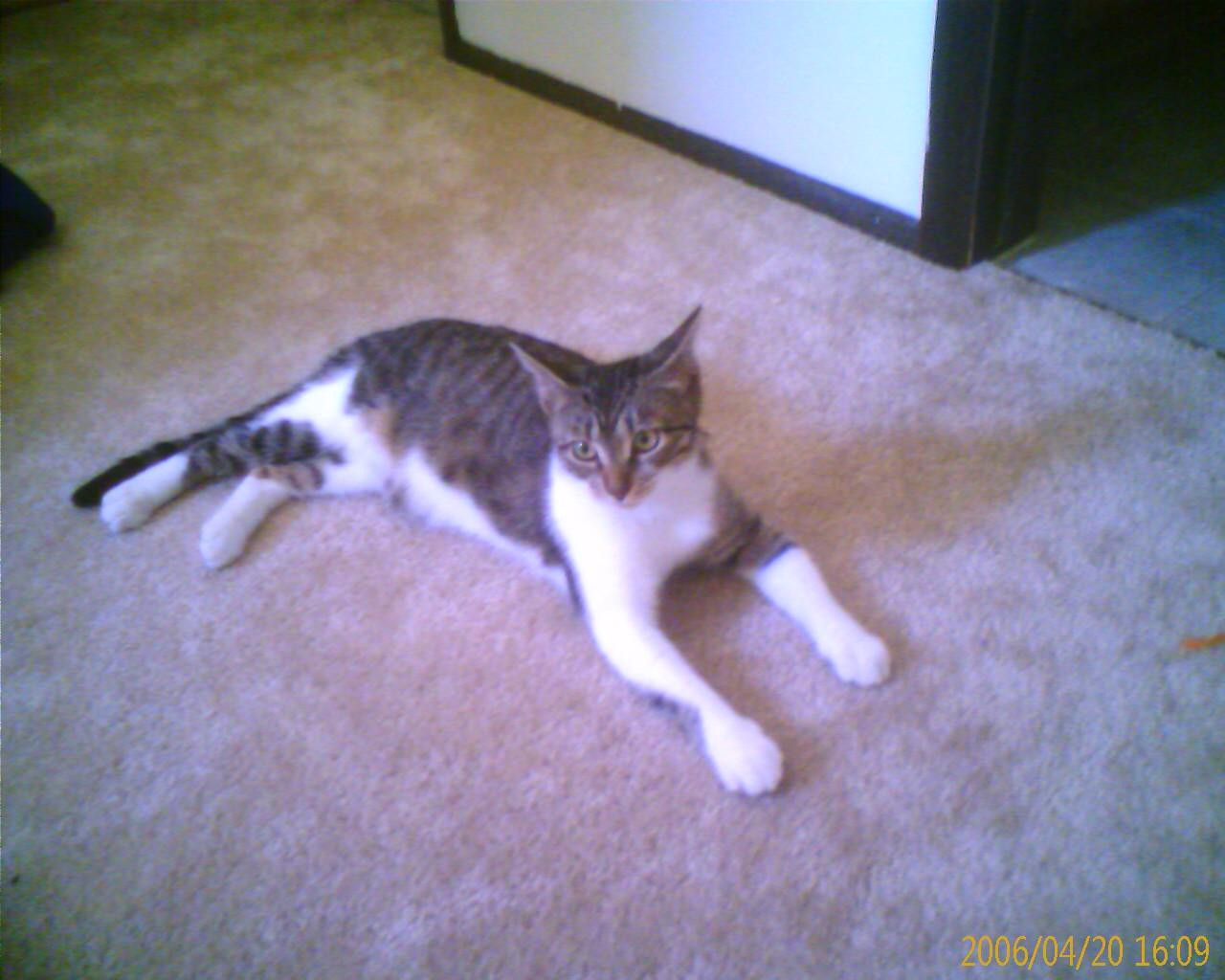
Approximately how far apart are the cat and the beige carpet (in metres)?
0.06

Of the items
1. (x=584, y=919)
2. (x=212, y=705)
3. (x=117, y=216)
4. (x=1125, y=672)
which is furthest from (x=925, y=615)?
(x=117, y=216)

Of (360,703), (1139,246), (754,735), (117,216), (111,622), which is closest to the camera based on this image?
A: (754,735)

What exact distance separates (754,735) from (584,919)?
0.30m

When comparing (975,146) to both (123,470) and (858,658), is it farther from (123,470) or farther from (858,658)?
(123,470)

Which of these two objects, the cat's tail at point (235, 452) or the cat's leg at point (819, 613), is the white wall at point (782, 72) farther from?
the cat's tail at point (235, 452)

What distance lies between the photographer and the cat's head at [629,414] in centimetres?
127

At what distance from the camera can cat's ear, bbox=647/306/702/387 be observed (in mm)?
1242

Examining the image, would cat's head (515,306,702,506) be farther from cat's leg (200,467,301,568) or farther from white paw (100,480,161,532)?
white paw (100,480,161,532)

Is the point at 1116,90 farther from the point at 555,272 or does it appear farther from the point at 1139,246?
the point at 555,272

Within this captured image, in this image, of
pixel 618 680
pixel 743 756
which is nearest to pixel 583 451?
pixel 618 680

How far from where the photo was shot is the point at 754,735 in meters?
1.17

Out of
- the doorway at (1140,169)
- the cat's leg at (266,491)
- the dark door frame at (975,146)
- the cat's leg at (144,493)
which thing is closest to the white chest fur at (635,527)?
the cat's leg at (266,491)

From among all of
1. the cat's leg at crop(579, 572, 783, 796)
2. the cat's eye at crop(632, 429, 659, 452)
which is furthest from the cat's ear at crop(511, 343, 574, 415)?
the cat's leg at crop(579, 572, 783, 796)
